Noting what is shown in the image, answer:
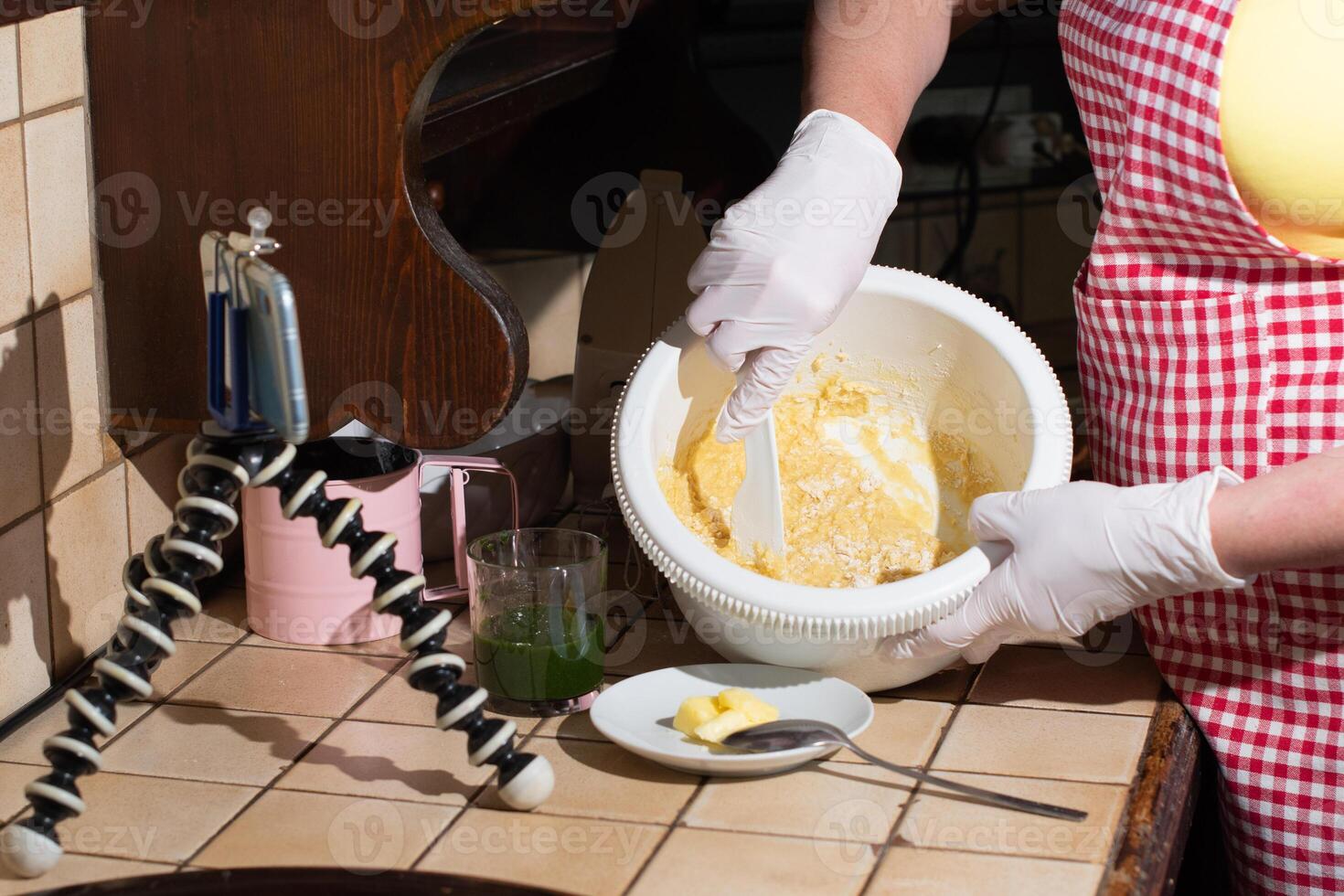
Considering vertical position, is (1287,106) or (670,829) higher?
(1287,106)

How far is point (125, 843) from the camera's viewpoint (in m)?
0.79

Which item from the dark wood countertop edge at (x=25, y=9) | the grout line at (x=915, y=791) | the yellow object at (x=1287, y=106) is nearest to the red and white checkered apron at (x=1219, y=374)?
the yellow object at (x=1287, y=106)

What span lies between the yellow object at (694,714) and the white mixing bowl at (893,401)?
6 centimetres

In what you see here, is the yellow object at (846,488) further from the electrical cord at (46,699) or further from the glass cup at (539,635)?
the electrical cord at (46,699)

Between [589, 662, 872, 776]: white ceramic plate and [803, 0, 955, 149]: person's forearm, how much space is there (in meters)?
0.45

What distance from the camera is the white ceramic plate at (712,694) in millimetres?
844

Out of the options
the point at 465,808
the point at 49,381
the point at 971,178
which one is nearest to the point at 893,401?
the point at 465,808

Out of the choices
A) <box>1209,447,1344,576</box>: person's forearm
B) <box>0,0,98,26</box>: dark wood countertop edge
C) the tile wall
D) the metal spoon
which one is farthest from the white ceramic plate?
<box>0,0,98,26</box>: dark wood countertop edge

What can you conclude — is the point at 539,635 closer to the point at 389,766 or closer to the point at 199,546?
the point at 389,766

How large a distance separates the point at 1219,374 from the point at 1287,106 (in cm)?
18

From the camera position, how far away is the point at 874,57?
1114 mm

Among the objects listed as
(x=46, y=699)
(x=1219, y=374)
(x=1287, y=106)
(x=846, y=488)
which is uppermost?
(x=1287, y=106)

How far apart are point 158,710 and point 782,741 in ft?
1.46

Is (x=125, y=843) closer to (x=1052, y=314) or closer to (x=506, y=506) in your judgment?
(x=506, y=506)
